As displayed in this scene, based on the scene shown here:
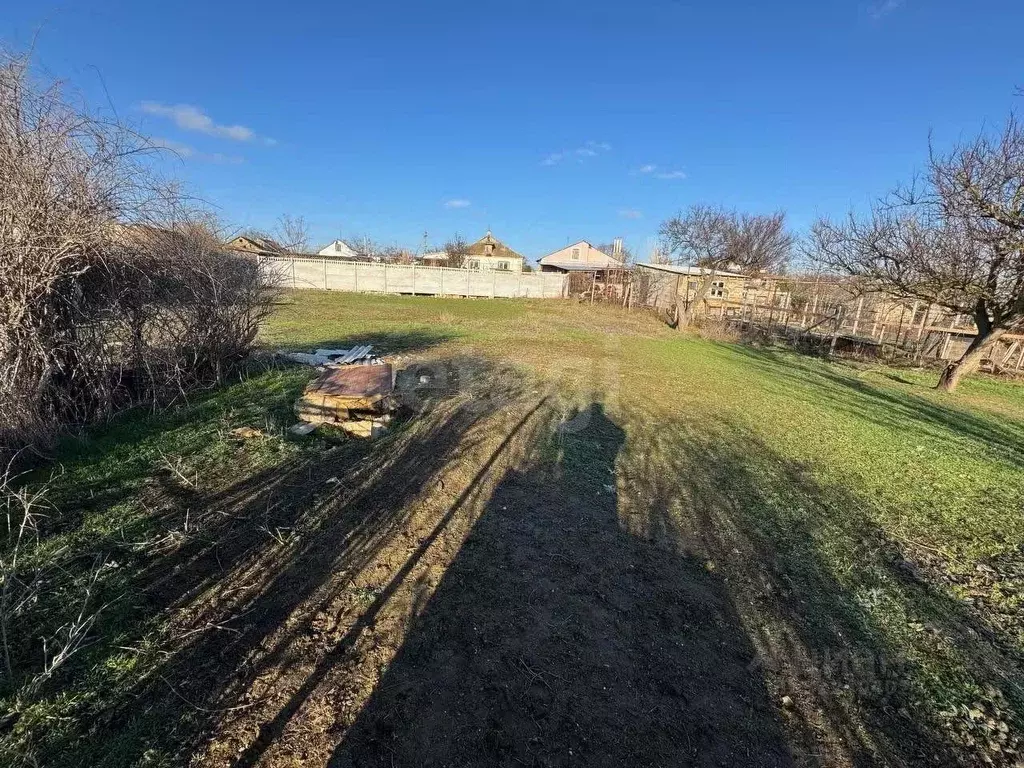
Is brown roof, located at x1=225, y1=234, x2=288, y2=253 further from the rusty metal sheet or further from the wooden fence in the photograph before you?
the wooden fence

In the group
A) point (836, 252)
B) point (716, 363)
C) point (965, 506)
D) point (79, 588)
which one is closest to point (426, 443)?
Answer: point (79, 588)

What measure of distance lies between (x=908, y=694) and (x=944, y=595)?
3.94 ft

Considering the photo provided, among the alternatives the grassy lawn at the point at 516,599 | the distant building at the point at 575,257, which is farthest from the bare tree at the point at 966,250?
the distant building at the point at 575,257

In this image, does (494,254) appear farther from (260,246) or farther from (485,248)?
(260,246)

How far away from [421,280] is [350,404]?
22.0 metres

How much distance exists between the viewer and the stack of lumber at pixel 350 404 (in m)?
4.94

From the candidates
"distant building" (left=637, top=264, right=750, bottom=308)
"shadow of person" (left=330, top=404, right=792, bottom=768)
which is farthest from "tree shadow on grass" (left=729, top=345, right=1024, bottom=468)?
"distant building" (left=637, top=264, right=750, bottom=308)

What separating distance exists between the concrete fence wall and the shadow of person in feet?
71.9

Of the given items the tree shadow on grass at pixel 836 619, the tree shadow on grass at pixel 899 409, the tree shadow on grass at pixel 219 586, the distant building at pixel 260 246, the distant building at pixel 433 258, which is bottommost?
the tree shadow on grass at pixel 836 619

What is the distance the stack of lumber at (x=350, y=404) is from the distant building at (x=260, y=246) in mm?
2524

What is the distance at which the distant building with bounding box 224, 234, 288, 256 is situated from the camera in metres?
6.97

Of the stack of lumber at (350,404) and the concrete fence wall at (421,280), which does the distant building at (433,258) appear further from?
the stack of lumber at (350,404)

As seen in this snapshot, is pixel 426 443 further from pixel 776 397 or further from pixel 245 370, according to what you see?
pixel 776 397

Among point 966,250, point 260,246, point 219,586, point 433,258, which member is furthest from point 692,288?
point 433,258
